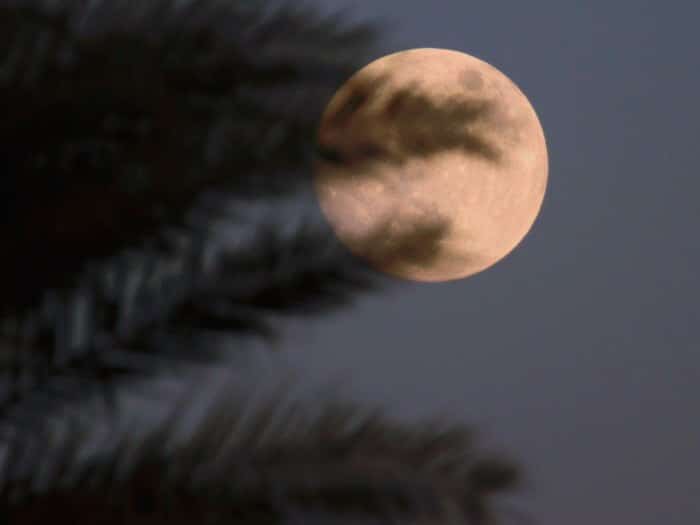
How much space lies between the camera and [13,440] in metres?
2.97

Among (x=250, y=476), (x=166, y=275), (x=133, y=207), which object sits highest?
(x=133, y=207)

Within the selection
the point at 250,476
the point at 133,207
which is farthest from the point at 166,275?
the point at 250,476

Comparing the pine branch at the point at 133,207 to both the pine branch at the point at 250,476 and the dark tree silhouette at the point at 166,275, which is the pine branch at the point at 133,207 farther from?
the pine branch at the point at 250,476

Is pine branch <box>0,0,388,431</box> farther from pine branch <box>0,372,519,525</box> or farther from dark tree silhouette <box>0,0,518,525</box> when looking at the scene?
pine branch <box>0,372,519,525</box>

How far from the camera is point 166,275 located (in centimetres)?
325

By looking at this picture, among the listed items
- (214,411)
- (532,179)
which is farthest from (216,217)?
(532,179)

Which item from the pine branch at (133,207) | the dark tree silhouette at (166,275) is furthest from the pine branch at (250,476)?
the pine branch at (133,207)

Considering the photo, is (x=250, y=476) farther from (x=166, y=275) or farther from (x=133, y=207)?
(x=133, y=207)

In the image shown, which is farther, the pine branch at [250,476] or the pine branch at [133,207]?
the pine branch at [133,207]

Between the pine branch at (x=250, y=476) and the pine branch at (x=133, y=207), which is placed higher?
the pine branch at (x=133, y=207)

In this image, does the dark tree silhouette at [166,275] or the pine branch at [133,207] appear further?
the pine branch at [133,207]

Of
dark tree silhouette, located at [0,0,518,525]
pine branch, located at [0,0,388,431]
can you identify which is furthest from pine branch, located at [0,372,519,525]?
pine branch, located at [0,0,388,431]

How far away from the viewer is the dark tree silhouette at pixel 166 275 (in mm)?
2811

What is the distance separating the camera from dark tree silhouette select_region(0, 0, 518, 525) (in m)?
2.81
